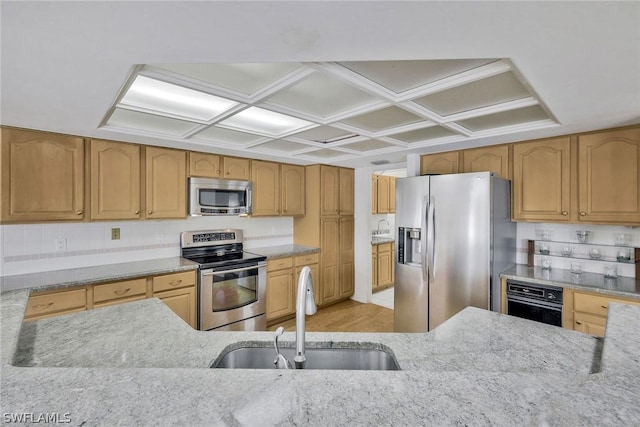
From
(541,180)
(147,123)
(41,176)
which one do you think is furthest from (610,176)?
(41,176)

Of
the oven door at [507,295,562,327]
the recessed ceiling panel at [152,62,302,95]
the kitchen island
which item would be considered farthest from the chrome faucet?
the oven door at [507,295,562,327]

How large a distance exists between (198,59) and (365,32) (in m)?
0.73

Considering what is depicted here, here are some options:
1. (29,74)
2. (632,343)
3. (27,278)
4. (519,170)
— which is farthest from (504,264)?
→ (27,278)

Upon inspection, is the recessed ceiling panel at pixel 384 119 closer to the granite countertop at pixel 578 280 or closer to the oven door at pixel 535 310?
the granite countertop at pixel 578 280

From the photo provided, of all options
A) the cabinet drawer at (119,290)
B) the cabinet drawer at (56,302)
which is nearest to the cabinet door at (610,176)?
the cabinet drawer at (119,290)

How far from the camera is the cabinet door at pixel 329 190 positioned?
4.26 metres

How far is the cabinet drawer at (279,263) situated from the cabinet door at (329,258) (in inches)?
22.2

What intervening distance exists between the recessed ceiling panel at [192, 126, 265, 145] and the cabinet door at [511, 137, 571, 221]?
2.59m

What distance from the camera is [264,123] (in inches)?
102

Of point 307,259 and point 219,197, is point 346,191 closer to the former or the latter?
point 307,259

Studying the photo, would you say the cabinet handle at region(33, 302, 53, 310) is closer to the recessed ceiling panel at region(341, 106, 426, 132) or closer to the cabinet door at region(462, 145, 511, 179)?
the recessed ceiling panel at region(341, 106, 426, 132)

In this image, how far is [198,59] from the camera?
50.2 inches

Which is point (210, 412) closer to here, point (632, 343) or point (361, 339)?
point (361, 339)

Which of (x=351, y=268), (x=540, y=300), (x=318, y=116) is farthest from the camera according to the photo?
(x=351, y=268)
